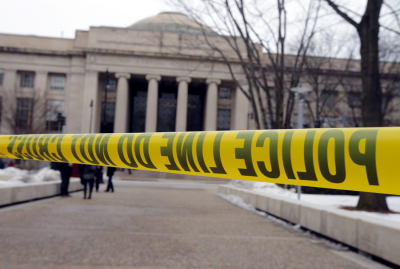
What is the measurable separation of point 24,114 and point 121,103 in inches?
568

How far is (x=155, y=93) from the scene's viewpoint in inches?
2009

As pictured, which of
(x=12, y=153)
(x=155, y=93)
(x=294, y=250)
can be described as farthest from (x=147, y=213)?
(x=155, y=93)

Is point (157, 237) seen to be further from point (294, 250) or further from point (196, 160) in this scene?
point (196, 160)

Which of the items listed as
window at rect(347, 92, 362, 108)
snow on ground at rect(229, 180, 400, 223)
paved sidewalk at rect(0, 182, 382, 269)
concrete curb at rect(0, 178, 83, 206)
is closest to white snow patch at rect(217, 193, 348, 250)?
paved sidewalk at rect(0, 182, 382, 269)

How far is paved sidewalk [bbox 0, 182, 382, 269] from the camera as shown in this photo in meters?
4.84

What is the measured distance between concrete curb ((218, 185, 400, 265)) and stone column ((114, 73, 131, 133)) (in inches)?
1685

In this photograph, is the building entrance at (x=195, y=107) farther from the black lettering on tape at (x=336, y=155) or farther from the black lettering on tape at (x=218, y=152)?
the black lettering on tape at (x=336, y=155)

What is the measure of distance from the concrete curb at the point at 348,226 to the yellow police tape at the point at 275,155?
158 inches

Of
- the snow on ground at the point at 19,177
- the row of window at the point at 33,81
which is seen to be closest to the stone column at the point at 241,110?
the row of window at the point at 33,81

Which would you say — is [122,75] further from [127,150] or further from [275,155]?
[275,155]

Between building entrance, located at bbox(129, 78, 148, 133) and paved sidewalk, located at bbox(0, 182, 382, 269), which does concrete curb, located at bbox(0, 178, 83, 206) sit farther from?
building entrance, located at bbox(129, 78, 148, 133)

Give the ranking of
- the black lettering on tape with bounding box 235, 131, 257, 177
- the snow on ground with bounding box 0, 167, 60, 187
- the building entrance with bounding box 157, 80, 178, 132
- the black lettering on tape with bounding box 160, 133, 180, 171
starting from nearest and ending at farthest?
the black lettering on tape with bounding box 235, 131, 257, 177 < the black lettering on tape with bounding box 160, 133, 180, 171 < the snow on ground with bounding box 0, 167, 60, 187 < the building entrance with bounding box 157, 80, 178, 132

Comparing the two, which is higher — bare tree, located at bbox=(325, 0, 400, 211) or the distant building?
the distant building

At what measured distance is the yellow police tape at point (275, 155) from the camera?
1.46 meters
